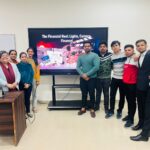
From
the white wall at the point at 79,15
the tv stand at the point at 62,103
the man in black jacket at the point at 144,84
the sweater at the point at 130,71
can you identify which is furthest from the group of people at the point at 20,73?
the man in black jacket at the point at 144,84

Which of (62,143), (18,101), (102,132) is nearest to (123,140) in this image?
(102,132)

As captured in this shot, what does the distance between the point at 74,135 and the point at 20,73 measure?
5.03 feet

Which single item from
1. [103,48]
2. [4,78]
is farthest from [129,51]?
[4,78]

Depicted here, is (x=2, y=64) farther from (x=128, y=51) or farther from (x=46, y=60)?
(x=128, y=51)

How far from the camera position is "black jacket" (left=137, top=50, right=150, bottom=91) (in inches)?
119

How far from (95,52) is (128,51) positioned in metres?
1.08

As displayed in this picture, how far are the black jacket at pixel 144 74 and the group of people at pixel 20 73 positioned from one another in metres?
2.03

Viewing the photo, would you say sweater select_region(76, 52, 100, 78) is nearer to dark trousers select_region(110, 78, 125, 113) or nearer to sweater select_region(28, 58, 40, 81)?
dark trousers select_region(110, 78, 125, 113)

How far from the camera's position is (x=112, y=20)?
184 inches

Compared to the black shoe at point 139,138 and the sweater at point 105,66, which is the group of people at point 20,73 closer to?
the sweater at point 105,66

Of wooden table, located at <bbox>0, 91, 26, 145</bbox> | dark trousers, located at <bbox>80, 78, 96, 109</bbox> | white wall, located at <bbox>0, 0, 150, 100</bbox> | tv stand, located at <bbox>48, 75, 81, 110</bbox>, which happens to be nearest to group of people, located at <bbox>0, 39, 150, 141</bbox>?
dark trousers, located at <bbox>80, 78, 96, 109</bbox>

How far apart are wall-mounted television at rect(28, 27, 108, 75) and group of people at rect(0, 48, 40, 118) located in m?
0.29

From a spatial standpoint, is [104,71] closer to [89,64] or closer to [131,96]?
[89,64]

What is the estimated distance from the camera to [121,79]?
12.4 ft
